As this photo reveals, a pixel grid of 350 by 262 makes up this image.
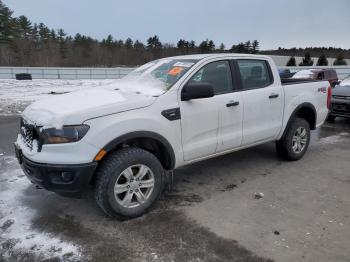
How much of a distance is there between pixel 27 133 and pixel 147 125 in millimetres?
1350

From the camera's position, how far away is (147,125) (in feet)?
12.5

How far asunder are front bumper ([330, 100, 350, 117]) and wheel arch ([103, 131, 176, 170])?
22.7 ft

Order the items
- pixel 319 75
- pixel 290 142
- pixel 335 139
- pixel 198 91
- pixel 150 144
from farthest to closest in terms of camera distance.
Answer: pixel 319 75
pixel 335 139
pixel 290 142
pixel 150 144
pixel 198 91

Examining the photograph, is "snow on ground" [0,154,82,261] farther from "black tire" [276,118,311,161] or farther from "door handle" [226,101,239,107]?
"black tire" [276,118,311,161]

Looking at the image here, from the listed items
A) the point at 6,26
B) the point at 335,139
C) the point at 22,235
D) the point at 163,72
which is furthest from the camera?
the point at 6,26

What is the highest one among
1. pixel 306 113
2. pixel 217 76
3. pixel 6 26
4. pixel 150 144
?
pixel 6 26

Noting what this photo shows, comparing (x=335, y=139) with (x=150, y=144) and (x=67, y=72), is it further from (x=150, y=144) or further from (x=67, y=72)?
(x=67, y=72)

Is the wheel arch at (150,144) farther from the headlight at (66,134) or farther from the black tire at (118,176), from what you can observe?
the headlight at (66,134)

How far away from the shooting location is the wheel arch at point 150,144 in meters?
3.61

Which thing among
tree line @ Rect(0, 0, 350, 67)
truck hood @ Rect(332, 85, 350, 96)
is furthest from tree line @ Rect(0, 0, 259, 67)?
truck hood @ Rect(332, 85, 350, 96)

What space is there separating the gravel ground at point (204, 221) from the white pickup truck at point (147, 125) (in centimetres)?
41

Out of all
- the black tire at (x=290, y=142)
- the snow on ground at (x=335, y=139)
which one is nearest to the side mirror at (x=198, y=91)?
the black tire at (x=290, y=142)

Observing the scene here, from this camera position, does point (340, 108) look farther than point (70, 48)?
No

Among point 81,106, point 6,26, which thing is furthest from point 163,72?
point 6,26
